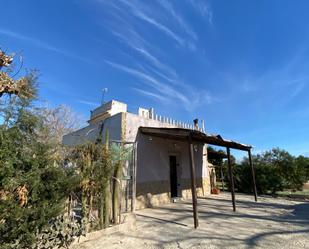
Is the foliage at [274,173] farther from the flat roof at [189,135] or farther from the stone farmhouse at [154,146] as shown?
the flat roof at [189,135]

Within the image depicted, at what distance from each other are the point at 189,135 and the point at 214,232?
278 cm

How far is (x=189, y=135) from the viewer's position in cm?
679

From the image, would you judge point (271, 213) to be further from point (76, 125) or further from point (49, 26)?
point (76, 125)

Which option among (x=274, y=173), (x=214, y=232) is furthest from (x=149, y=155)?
(x=274, y=173)

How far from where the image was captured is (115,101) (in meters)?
12.5

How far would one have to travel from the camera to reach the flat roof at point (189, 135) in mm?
6963

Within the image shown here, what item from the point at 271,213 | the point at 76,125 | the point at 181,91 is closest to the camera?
the point at 271,213

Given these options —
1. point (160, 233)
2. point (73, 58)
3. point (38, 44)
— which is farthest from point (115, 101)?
point (160, 233)

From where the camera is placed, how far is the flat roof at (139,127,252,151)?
6.96 metres

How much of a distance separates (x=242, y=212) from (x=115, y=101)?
333 inches

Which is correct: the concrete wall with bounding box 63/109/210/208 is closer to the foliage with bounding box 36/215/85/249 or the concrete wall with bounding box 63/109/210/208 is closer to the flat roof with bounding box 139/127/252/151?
the flat roof with bounding box 139/127/252/151

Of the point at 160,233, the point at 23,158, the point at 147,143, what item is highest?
the point at 147,143

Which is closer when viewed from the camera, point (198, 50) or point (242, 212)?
point (242, 212)

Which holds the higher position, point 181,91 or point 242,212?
point 181,91
